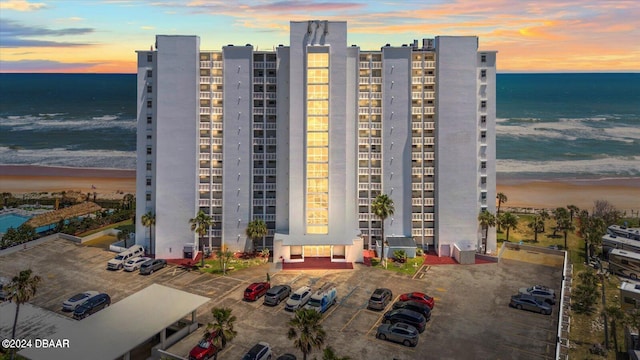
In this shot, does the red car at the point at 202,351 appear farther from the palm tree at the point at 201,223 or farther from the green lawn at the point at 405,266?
the green lawn at the point at 405,266

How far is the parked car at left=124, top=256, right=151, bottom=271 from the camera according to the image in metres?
58.5

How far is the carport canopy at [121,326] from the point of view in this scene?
33.0 metres

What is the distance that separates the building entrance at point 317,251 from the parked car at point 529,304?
80.5 ft

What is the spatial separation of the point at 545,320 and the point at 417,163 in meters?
27.9

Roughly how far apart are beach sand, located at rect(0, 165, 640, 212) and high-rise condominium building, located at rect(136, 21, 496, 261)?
139 feet

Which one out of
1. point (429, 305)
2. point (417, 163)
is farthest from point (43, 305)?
point (417, 163)

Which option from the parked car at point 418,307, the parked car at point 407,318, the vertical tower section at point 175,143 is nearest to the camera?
the parked car at point 407,318

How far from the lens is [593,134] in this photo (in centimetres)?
18875

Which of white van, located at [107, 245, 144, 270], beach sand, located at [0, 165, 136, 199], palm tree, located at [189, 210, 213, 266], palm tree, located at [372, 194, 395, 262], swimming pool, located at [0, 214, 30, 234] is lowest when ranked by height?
white van, located at [107, 245, 144, 270]

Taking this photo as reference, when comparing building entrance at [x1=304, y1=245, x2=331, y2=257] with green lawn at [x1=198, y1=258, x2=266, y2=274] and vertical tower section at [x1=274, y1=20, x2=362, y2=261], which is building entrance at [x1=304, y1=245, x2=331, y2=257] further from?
green lawn at [x1=198, y1=258, x2=266, y2=274]

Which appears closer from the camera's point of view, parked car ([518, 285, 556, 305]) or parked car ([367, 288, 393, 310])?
parked car ([367, 288, 393, 310])

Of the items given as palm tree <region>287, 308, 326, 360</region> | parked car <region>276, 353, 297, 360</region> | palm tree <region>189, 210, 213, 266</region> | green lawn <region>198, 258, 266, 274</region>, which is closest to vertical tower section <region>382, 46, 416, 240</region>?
green lawn <region>198, 258, 266, 274</region>

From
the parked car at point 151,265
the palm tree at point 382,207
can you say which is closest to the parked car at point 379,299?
the palm tree at point 382,207

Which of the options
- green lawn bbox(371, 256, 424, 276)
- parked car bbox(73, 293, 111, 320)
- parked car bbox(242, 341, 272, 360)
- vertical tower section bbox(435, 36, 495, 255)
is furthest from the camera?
vertical tower section bbox(435, 36, 495, 255)
